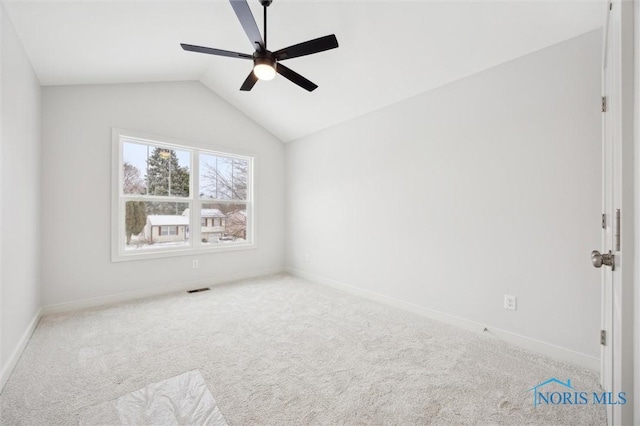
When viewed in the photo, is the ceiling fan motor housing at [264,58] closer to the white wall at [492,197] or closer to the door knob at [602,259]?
the white wall at [492,197]

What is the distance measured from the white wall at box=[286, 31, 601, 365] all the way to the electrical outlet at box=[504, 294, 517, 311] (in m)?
0.04

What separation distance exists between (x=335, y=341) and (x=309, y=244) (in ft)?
7.58

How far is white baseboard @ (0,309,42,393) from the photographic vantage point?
1.82 m

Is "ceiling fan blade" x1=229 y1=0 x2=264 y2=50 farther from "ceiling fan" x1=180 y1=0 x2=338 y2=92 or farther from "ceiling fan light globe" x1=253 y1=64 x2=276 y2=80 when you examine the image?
"ceiling fan light globe" x1=253 y1=64 x2=276 y2=80

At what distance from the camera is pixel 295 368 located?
2.01 m

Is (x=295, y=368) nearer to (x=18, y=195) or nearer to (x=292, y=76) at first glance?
(x=292, y=76)

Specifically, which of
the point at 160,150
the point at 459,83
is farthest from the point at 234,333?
the point at 459,83

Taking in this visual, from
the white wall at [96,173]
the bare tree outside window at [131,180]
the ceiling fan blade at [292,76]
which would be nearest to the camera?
the ceiling fan blade at [292,76]

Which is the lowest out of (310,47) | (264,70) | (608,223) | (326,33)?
(608,223)

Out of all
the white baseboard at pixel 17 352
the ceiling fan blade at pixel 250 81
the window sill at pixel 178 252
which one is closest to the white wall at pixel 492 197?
the ceiling fan blade at pixel 250 81

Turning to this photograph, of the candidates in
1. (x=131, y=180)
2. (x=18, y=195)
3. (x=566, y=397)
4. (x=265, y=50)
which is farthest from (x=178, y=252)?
(x=566, y=397)

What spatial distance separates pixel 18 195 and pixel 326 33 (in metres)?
3.04

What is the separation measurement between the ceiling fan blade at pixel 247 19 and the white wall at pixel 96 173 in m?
2.39

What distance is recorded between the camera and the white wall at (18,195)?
193cm
